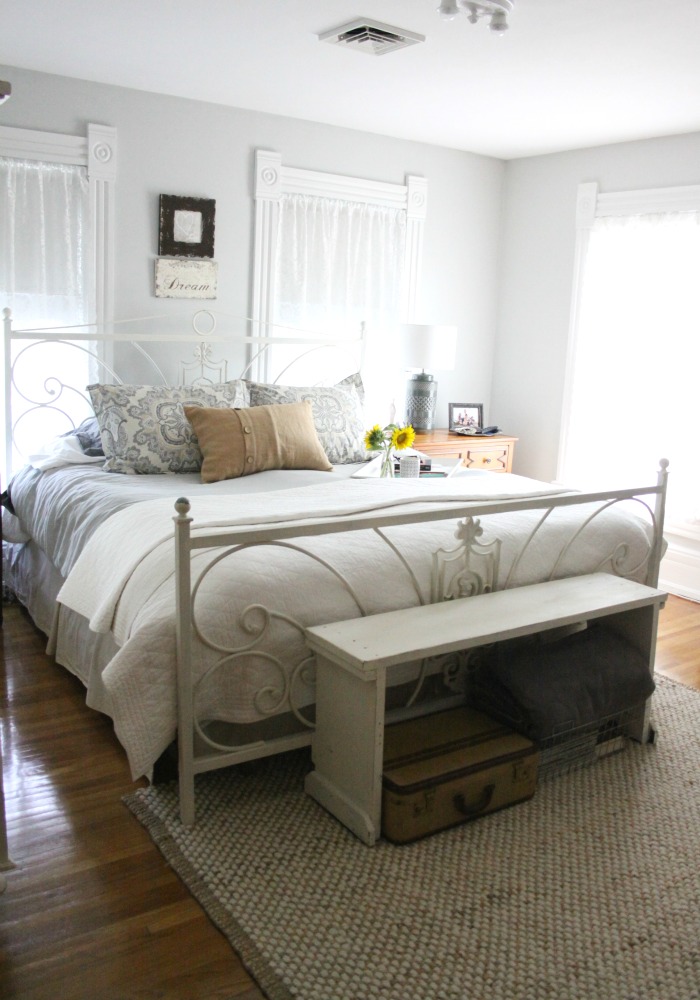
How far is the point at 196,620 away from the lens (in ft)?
7.50

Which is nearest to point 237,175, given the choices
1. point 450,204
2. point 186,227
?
point 186,227

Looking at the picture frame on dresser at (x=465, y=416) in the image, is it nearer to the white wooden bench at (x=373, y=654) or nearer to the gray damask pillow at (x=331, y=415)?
the gray damask pillow at (x=331, y=415)

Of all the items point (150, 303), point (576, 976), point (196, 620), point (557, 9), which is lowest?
point (576, 976)

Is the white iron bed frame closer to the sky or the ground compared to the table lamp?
closer to the ground

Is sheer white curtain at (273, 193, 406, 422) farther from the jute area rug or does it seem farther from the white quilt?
the jute area rug

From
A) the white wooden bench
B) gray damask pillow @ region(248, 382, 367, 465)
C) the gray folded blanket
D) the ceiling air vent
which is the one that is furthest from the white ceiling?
the gray folded blanket

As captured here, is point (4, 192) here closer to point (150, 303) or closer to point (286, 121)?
point (150, 303)

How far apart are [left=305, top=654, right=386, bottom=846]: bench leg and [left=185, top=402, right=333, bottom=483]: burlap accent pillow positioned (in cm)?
146

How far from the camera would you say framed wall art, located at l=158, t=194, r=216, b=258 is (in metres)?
4.28

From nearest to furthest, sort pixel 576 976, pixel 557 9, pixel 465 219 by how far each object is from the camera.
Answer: pixel 576 976 < pixel 557 9 < pixel 465 219

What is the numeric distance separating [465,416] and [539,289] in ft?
2.86

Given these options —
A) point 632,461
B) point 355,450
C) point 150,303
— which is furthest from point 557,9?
point 632,461

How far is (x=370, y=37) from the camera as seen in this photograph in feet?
10.4

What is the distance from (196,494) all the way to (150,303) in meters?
1.43
